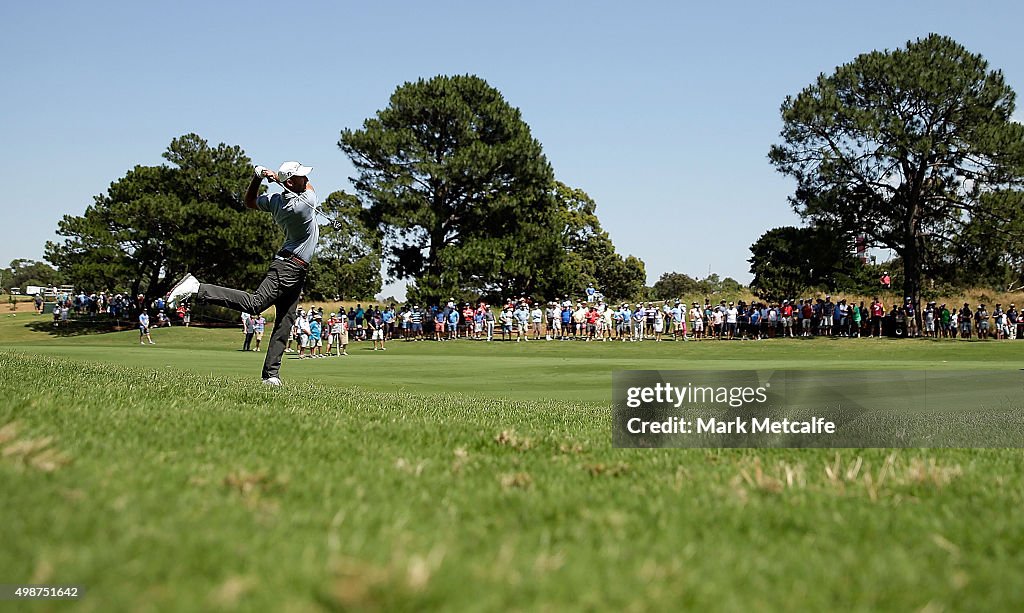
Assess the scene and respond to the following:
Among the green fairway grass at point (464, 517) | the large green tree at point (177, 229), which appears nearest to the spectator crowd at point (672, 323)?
the large green tree at point (177, 229)

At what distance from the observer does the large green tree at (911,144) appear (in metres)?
47.2

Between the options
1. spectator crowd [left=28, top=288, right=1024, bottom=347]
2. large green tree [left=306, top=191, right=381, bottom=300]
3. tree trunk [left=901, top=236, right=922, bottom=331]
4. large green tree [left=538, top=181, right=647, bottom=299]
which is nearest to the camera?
spectator crowd [left=28, top=288, right=1024, bottom=347]

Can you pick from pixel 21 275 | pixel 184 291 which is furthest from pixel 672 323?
pixel 21 275

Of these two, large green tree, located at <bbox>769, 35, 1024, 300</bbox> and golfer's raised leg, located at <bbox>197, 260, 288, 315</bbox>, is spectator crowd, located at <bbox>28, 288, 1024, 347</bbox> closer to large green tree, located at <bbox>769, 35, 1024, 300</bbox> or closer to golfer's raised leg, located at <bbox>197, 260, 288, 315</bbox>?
large green tree, located at <bbox>769, 35, 1024, 300</bbox>

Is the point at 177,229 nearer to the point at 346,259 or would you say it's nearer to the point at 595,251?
the point at 346,259

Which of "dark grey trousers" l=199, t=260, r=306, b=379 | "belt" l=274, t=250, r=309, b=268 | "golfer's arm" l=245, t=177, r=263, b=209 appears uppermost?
"golfer's arm" l=245, t=177, r=263, b=209

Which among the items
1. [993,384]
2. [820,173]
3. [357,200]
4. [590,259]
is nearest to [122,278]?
[357,200]

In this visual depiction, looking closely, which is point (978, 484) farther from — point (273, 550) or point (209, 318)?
point (209, 318)

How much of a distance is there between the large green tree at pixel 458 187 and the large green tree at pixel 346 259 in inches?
53.7

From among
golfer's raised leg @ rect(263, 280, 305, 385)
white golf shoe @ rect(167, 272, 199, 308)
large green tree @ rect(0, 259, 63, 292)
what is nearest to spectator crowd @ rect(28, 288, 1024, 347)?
golfer's raised leg @ rect(263, 280, 305, 385)

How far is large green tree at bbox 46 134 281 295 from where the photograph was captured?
57062mm

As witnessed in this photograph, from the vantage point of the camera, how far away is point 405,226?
2135 inches

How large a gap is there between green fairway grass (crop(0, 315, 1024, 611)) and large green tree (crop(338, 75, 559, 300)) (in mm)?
→ 47570

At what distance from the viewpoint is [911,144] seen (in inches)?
1859
